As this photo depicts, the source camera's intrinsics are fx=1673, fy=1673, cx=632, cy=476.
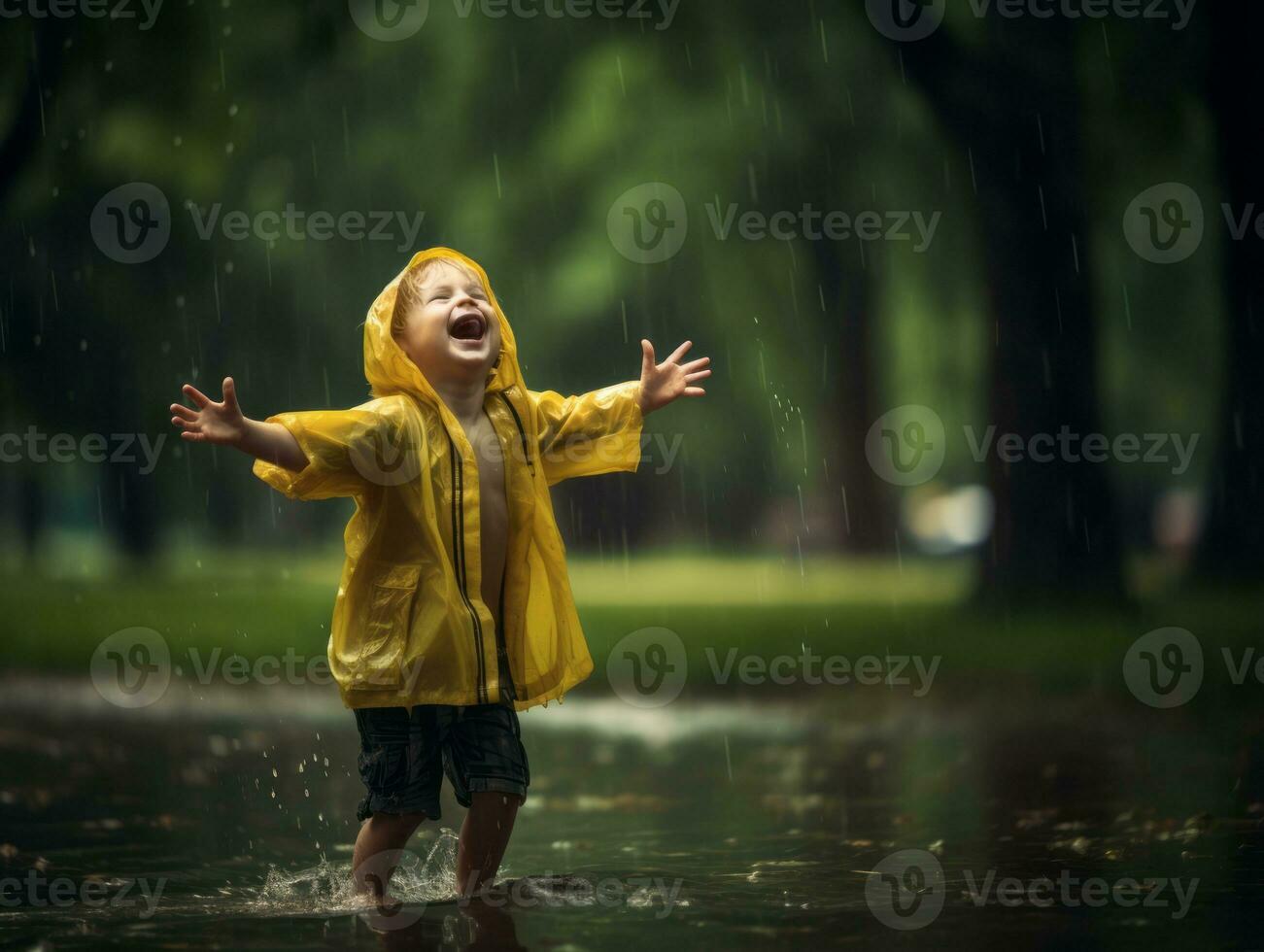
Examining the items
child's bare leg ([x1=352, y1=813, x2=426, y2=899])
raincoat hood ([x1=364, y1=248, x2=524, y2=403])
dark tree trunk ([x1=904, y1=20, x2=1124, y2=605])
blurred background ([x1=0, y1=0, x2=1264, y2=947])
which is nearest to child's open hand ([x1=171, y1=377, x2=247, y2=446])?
raincoat hood ([x1=364, y1=248, x2=524, y2=403])

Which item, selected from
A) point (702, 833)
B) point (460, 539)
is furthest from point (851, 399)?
point (460, 539)

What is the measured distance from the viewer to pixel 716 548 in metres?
42.9

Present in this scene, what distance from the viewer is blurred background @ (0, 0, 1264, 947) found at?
7250mm

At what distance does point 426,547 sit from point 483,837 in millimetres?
935

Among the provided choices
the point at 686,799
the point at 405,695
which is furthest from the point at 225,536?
the point at 405,695

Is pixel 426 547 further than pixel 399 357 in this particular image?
No

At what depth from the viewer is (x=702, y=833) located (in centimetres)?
673

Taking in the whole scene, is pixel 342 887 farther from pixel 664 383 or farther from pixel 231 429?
pixel 664 383

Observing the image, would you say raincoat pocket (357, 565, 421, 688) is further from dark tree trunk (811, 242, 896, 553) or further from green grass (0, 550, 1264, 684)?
dark tree trunk (811, 242, 896, 553)

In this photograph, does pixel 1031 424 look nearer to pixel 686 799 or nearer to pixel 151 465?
pixel 686 799

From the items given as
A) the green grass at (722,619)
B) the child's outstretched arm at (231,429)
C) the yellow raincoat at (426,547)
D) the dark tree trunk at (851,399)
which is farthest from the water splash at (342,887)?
the dark tree trunk at (851,399)

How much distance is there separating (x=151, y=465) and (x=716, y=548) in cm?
2236

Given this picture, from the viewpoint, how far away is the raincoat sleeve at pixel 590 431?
5738mm

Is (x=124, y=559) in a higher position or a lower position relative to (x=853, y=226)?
lower
